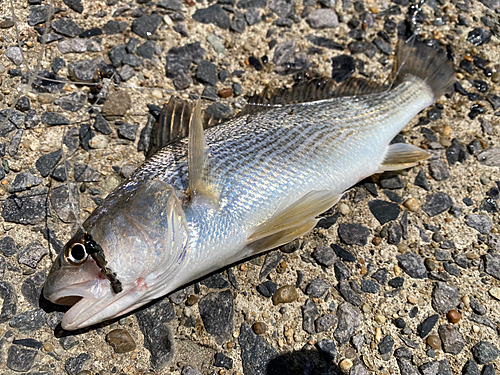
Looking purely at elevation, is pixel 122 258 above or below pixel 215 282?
above

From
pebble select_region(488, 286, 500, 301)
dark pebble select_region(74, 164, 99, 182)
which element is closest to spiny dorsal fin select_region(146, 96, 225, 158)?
dark pebble select_region(74, 164, 99, 182)

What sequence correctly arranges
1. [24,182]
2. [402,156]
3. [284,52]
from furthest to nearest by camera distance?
[284,52] → [402,156] → [24,182]

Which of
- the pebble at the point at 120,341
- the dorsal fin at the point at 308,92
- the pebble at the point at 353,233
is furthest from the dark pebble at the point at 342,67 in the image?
the pebble at the point at 120,341

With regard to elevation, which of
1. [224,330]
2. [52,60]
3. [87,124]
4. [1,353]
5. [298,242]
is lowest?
[1,353]

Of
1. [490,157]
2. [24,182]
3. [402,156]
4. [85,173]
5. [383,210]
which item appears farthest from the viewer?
[490,157]

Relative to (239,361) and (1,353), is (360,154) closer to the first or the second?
(239,361)

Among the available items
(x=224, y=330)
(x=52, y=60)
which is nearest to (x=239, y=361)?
(x=224, y=330)

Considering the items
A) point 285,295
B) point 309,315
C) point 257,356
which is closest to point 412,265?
point 309,315

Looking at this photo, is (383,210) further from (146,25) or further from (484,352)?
(146,25)
